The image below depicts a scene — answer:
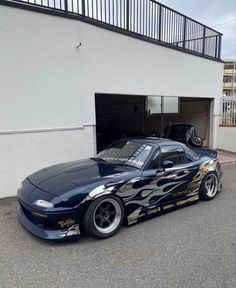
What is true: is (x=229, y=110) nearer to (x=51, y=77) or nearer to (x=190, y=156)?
(x=190, y=156)

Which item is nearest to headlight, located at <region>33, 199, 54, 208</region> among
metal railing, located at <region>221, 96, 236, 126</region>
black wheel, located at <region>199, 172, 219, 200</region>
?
black wheel, located at <region>199, 172, 219, 200</region>

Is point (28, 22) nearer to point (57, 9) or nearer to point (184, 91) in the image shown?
point (57, 9)

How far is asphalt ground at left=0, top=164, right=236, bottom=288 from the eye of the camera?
2539mm

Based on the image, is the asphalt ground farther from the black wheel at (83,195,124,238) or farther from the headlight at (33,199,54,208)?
the headlight at (33,199,54,208)

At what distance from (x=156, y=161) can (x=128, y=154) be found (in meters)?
0.50

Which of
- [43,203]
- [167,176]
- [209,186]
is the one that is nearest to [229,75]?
[209,186]

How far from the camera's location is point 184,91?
9.25 m

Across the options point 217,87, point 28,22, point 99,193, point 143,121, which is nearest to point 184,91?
point 217,87

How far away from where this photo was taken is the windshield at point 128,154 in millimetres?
4094

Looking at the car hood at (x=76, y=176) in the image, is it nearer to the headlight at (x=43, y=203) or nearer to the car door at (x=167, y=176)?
the headlight at (x=43, y=203)

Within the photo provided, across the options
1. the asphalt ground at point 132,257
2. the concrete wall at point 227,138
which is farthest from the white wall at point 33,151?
the concrete wall at point 227,138

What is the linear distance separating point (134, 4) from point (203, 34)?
4.37m

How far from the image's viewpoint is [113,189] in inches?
136

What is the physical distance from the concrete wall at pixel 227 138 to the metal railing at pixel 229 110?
345 millimetres
